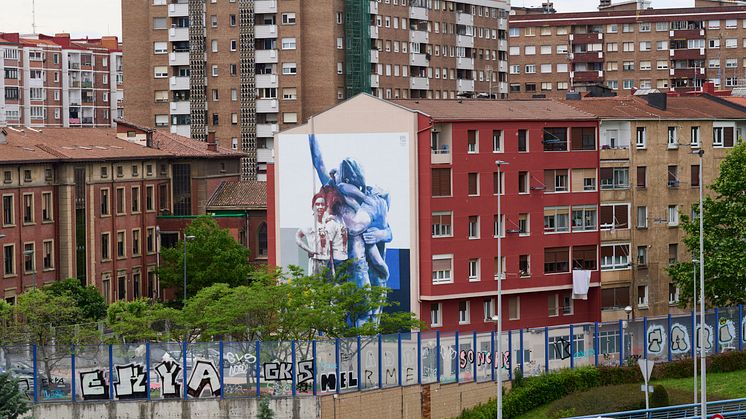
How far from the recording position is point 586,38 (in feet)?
607

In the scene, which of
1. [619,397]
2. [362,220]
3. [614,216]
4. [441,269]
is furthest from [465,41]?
[619,397]

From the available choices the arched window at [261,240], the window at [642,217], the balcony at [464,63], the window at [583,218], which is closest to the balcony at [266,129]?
the balcony at [464,63]

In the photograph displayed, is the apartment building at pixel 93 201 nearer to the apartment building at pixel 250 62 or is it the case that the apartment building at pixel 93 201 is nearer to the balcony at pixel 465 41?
the apartment building at pixel 250 62

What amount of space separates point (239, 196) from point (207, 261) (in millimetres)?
12461

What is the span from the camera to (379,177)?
83.9 meters

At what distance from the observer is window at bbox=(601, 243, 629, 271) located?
288ft

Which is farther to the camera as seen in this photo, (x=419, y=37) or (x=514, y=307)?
(x=419, y=37)

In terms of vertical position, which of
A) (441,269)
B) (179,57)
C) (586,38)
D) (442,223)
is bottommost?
(441,269)

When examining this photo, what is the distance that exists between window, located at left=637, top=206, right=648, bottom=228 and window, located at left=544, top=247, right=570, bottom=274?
5090 mm

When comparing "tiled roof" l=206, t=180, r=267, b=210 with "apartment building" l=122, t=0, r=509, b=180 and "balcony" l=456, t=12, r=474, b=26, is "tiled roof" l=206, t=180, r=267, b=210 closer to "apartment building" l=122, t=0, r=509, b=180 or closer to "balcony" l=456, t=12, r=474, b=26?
"apartment building" l=122, t=0, r=509, b=180

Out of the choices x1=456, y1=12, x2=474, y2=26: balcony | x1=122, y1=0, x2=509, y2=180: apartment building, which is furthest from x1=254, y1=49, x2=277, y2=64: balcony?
x1=456, y1=12, x2=474, y2=26: balcony

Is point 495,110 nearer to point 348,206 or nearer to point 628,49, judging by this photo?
point 348,206

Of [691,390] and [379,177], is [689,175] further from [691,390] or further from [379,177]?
[691,390]

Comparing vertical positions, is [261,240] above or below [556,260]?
above
